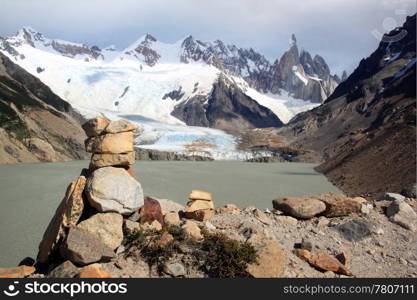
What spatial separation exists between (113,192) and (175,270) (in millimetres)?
3577

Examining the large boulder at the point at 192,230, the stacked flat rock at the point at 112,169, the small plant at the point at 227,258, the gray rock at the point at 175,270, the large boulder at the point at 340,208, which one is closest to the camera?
the small plant at the point at 227,258

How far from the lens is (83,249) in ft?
38.8

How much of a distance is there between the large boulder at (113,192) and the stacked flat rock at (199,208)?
2679mm

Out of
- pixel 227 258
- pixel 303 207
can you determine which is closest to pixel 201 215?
pixel 227 258

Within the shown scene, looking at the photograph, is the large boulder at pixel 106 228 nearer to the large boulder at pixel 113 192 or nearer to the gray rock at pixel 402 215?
the large boulder at pixel 113 192

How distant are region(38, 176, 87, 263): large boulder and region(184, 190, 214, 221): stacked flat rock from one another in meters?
4.52

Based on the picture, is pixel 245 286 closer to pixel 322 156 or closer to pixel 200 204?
pixel 200 204

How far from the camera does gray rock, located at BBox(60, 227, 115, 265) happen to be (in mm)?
11734

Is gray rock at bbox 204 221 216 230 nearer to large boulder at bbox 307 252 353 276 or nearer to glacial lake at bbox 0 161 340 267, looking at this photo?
large boulder at bbox 307 252 353 276

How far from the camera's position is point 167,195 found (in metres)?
51.3

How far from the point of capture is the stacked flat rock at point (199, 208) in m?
15.6

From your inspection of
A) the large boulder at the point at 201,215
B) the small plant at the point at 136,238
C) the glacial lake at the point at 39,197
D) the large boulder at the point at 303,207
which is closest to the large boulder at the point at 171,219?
the large boulder at the point at 201,215

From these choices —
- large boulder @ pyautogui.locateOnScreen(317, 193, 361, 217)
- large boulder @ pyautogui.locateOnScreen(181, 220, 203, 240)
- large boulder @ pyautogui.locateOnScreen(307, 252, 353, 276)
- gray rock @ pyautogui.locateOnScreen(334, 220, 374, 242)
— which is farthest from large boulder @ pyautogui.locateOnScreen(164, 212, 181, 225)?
large boulder @ pyautogui.locateOnScreen(317, 193, 361, 217)

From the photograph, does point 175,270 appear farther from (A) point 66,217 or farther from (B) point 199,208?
(B) point 199,208
